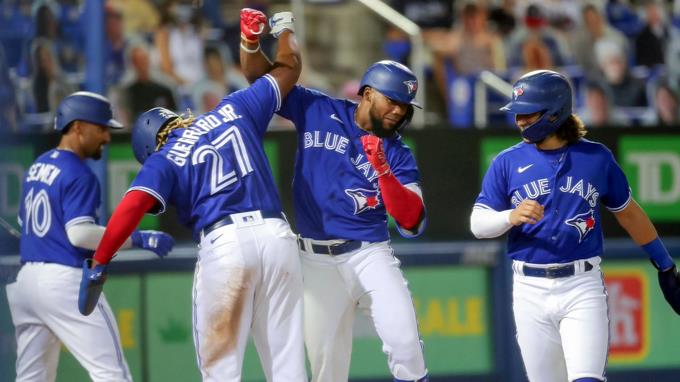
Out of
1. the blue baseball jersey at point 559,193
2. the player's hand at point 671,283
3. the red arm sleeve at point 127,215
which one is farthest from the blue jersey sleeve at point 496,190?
the red arm sleeve at point 127,215

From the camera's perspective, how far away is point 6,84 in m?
6.19

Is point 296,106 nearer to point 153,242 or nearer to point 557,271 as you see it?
point 153,242

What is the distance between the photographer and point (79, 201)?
5996 mm

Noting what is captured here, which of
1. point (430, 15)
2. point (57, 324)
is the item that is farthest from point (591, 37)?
point (57, 324)

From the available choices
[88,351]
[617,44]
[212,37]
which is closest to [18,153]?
[88,351]

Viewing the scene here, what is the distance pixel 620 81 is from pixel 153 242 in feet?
23.9

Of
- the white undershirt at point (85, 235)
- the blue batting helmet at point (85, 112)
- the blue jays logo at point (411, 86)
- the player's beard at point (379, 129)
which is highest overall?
the blue jays logo at point (411, 86)

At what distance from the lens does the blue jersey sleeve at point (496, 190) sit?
5617 mm

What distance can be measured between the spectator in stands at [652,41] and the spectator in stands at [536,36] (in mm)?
772

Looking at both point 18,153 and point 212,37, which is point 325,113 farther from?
point 212,37

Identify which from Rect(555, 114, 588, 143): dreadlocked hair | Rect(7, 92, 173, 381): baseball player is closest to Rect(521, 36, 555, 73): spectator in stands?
Rect(555, 114, 588, 143): dreadlocked hair

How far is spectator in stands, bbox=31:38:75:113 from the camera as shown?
746cm

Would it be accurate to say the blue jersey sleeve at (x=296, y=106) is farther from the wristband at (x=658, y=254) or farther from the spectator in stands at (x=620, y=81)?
the spectator in stands at (x=620, y=81)

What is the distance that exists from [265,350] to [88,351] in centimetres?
126
